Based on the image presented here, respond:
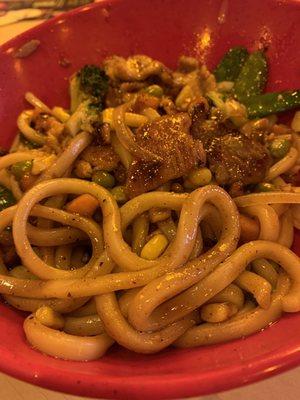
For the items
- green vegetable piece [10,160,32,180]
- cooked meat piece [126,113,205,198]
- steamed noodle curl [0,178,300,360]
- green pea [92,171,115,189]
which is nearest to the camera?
steamed noodle curl [0,178,300,360]

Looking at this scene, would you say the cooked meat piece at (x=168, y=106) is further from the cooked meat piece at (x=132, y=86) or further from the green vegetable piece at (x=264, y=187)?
the green vegetable piece at (x=264, y=187)

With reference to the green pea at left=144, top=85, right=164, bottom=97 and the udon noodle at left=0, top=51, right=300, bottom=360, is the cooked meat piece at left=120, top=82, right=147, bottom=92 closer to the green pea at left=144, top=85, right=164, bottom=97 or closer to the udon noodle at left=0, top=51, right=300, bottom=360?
the udon noodle at left=0, top=51, right=300, bottom=360

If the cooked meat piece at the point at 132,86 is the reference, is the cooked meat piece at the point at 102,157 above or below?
below

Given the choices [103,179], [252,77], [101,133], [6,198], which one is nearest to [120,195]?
[103,179]

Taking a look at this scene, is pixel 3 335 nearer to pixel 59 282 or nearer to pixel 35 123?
pixel 59 282

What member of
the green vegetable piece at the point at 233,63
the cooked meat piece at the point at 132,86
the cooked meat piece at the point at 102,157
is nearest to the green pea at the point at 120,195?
the cooked meat piece at the point at 102,157

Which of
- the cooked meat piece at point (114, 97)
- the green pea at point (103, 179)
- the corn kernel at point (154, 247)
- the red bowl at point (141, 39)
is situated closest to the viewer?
the corn kernel at point (154, 247)

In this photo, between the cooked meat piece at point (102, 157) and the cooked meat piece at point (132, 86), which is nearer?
the cooked meat piece at point (102, 157)

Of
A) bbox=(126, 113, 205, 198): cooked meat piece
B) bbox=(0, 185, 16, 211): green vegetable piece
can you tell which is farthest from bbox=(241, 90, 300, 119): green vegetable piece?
bbox=(0, 185, 16, 211): green vegetable piece
